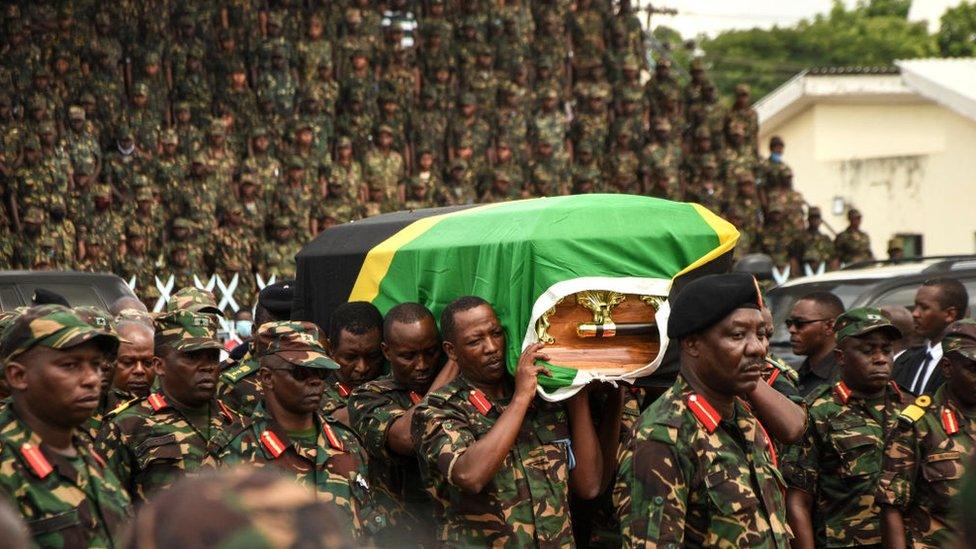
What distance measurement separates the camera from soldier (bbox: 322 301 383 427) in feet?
19.3

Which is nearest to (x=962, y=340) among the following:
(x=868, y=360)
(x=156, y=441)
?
(x=868, y=360)

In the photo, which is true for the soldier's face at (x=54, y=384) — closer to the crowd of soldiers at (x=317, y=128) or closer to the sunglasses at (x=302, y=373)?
the sunglasses at (x=302, y=373)

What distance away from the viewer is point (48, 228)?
1414 cm

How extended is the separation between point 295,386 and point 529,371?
80cm

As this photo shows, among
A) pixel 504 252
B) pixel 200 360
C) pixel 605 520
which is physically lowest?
pixel 605 520

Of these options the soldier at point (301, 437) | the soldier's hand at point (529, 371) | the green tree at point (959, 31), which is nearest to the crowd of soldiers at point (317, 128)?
the soldier at point (301, 437)

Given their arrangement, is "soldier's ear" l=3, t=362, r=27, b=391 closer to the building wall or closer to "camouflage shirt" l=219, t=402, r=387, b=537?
"camouflage shirt" l=219, t=402, r=387, b=537

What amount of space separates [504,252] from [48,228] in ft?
32.4

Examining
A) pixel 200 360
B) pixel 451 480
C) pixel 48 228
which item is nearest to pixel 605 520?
pixel 451 480

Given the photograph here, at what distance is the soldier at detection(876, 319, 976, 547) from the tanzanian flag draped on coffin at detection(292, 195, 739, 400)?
0.96 meters

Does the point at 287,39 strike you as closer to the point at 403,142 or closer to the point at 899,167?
the point at 403,142

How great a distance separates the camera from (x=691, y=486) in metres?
4.20

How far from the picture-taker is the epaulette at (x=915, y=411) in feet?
17.6

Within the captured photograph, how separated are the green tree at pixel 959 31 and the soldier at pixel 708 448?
34.3 meters
